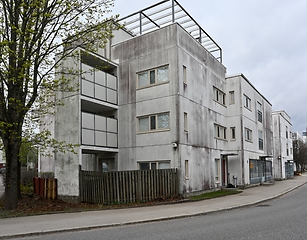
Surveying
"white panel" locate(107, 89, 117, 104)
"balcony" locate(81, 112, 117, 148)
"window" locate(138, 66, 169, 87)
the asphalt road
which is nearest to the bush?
"balcony" locate(81, 112, 117, 148)

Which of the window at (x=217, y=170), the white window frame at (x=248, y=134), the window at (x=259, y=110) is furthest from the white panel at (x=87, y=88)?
the window at (x=259, y=110)

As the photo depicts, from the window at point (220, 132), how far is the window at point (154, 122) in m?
6.21

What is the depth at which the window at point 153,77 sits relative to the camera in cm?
1909

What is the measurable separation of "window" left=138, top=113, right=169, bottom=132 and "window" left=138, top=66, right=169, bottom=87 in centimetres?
196

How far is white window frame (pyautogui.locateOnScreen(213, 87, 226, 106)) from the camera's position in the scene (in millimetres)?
24334

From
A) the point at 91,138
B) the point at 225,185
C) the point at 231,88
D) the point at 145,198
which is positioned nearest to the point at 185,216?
the point at 145,198

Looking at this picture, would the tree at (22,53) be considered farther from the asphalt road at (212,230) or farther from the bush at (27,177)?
the bush at (27,177)

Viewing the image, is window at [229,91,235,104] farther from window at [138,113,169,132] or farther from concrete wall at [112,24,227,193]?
window at [138,113,169,132]

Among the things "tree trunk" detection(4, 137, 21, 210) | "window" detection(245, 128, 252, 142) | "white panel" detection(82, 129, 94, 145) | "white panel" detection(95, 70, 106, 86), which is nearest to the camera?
"tree trunk" detection(4, 137, 21, 210)

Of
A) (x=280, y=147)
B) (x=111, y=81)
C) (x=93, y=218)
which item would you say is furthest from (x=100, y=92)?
(x=280, y=147)

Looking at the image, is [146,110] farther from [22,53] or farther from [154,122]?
[22,53]

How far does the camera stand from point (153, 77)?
19.6 metres

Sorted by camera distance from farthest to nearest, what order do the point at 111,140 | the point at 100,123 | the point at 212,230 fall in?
the point at 111,140 → the point at 100,123 → the point at 212,230

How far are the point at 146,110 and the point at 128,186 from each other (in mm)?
4943
